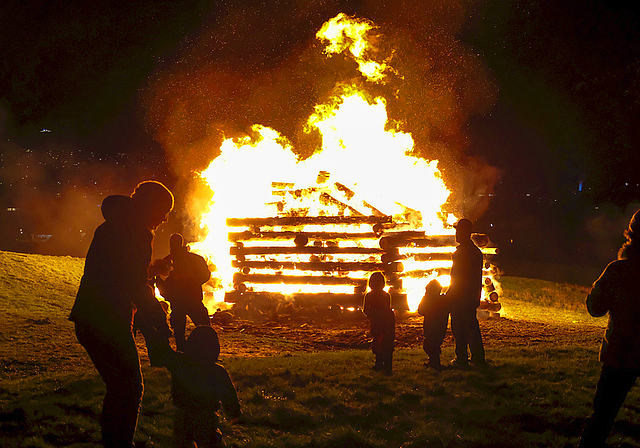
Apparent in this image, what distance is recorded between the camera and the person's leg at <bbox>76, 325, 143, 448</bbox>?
3.87 m

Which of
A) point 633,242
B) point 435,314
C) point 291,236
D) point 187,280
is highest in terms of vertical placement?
point 291,236

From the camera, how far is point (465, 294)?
24.9ft

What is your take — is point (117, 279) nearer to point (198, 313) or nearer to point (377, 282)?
point (377, 282)

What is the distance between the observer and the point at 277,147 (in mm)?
18062

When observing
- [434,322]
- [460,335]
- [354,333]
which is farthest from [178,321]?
[460,335]

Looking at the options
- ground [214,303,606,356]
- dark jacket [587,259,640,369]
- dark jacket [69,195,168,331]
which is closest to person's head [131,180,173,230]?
dark jacket [69,195,168,331]

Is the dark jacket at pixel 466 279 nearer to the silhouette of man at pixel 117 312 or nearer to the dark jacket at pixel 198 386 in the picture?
the dark jacket at pixel 198 386

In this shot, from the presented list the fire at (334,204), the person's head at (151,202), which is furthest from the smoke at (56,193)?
the person's head at (151,202)

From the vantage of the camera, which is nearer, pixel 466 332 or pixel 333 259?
pixel 466 332

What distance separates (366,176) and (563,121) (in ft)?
56.0

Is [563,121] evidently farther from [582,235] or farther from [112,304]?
[112,304]

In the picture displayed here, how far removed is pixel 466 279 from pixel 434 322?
2.85 feet

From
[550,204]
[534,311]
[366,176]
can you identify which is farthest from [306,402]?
[550,204]

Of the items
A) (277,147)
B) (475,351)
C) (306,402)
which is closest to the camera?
(306,402)
